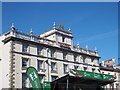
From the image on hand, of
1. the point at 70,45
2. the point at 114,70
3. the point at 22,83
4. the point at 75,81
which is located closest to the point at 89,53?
the point at 70,45

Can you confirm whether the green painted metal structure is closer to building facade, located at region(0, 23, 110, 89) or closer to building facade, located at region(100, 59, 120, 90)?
building facade, located at region(0, 23, 110, 89)

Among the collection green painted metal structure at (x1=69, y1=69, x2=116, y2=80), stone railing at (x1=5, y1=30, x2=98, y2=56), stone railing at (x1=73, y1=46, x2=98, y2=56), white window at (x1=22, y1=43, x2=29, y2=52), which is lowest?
green painted metal structure at (x1=69, y1=69, x2=116, y2=80)

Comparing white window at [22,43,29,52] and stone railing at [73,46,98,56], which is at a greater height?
stone railing at [73,46,98,56]

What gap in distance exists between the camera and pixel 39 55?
4112cm

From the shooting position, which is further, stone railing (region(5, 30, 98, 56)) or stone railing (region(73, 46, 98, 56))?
stone railing (region(73, 46, 98, 56))

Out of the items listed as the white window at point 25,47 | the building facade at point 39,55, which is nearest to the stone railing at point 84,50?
the building facade at point 39,55

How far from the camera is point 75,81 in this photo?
127 feet

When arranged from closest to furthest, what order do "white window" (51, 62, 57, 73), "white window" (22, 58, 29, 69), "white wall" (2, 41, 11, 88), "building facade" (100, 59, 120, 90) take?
"white wall" (2, 41, 11, 88) < "white window" (22, 58, 29, 69) < "white window" (51, 62, 57, 73) < "building facade" (100, 59, 120, 90)

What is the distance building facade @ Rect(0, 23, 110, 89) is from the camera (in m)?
37.8

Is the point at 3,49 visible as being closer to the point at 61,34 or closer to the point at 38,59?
the point at 38,59

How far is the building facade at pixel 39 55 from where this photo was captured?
37803mm

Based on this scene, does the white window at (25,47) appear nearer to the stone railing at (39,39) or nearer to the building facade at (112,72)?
the stone railing at (39,39)

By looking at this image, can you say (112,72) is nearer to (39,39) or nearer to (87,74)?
(87,74)

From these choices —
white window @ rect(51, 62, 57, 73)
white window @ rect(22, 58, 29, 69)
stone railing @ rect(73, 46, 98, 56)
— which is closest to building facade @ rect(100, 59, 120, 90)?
stone railing @ rect(73, 46, 98, 56)
